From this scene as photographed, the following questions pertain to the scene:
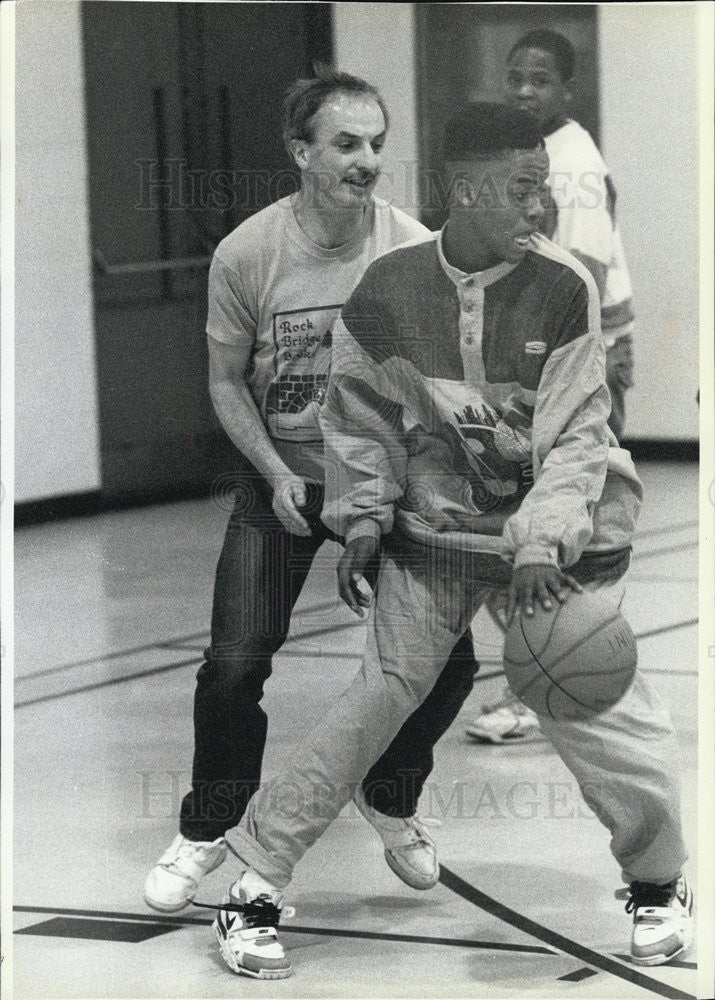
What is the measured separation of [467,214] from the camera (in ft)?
9.54

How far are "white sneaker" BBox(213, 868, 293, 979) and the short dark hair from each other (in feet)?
4.13

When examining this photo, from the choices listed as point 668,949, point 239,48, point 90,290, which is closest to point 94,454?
point 90,290

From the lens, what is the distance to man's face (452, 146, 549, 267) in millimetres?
2879

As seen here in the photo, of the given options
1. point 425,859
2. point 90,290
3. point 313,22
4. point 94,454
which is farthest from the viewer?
point 94,454

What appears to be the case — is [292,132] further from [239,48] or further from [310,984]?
[310,984]

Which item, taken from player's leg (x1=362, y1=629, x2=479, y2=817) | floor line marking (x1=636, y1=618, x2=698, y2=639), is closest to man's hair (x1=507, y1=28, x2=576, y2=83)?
player's leg (x1=362, y1=629, x2=479, y2=817)

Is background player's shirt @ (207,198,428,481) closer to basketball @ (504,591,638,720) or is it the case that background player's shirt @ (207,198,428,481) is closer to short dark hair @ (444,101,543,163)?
short dark hair @ (444,101,543,163)

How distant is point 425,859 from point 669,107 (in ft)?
4.64

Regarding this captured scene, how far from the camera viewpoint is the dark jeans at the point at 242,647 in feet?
10.2

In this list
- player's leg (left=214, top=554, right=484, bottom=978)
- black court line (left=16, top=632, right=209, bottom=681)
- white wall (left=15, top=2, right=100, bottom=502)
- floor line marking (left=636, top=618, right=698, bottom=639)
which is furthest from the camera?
white wall (left=15, top=2, right=100, bottom=502)

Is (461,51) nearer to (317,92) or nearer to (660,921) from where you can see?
(317,92)

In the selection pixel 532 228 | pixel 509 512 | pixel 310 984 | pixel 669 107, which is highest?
pixel 669 107

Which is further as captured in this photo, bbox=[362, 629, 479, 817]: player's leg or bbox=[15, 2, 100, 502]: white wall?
bbox=[15, 2, 100, 502]: white wall

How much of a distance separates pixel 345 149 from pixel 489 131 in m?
0.25
